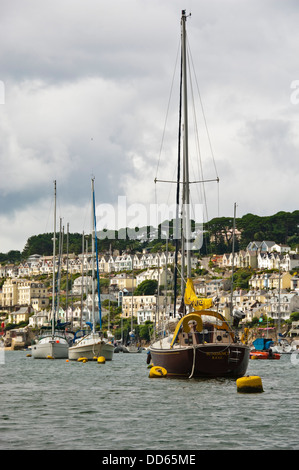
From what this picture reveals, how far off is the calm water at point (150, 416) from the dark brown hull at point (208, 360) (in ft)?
1.78

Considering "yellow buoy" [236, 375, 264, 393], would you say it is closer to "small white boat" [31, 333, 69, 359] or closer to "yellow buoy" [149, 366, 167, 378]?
"yellow buoy" [149, 366, 167, 378]

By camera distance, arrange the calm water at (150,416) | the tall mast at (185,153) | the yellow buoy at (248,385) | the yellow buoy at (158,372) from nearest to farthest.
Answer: the calm water at (150,416) < the yellow buoy at (248,385) < the yellow buoy at (158,372) < the tall mast at (185,153)

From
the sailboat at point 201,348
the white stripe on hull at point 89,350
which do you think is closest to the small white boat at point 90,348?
the white stripe on hull at point 89,350

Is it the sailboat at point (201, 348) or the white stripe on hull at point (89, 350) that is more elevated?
the sailboat at point (201, 348)

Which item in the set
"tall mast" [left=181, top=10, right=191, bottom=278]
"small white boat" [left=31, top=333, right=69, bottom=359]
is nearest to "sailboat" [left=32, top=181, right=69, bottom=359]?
"small white boat" [left=31, top=333, right=69, bottom=359]

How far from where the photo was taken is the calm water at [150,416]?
22531 millimetres

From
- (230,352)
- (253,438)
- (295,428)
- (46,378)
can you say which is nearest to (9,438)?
(253,438)

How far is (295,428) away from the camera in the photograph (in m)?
25.2

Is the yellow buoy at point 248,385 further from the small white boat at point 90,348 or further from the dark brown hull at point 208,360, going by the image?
the small white boat at point 90,348

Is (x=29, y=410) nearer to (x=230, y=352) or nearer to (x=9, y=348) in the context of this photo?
(x=230, y=352)

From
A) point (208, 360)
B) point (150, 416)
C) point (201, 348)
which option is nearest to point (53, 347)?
point (208, 360)

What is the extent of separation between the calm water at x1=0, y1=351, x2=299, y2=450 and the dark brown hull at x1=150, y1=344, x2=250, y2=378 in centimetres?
54

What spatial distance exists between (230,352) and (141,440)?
16.5 metres

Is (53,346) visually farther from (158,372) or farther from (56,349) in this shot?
(158,372)
